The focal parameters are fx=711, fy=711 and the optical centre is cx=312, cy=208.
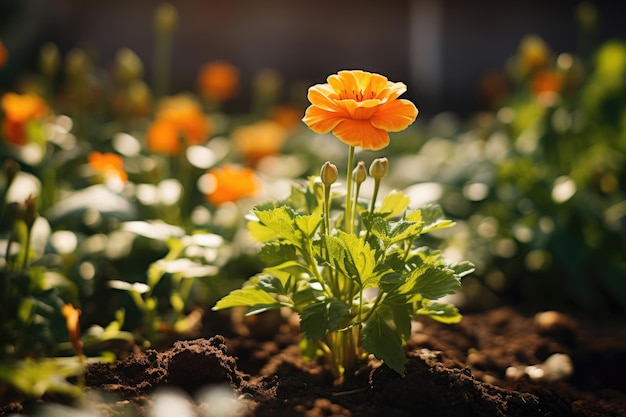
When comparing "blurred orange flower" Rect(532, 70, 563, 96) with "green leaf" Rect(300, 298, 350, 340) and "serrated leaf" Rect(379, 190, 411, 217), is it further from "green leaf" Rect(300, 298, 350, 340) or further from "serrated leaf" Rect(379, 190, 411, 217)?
"green leaf" Rect(300, 298, 350, 340)

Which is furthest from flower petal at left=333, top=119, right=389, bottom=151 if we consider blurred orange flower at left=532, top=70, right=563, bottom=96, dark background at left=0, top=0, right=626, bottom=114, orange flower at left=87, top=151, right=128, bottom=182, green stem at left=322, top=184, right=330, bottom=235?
dark background at left=0, top=0, right=626, bottom=114

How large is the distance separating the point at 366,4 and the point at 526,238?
16.1 feet

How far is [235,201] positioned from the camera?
7.75ft

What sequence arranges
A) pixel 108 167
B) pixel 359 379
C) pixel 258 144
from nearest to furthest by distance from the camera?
pixel 359 379
pixel 108 167
pixel 258 144

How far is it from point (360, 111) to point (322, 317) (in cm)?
41

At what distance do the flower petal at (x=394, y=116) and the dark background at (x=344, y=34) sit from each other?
18.0ft

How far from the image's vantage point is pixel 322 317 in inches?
55.1

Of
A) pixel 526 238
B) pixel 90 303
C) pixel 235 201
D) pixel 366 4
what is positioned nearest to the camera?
pixel 90 303

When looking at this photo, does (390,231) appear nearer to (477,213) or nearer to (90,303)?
(90,303)

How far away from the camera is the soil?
4.56ft

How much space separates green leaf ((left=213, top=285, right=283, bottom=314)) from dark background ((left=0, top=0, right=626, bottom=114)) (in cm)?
543

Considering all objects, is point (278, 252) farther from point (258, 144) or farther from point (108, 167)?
point (258, 144)

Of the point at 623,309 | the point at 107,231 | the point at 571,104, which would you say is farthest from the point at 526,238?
the point at 107,231

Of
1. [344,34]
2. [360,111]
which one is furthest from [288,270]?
[344,34]
